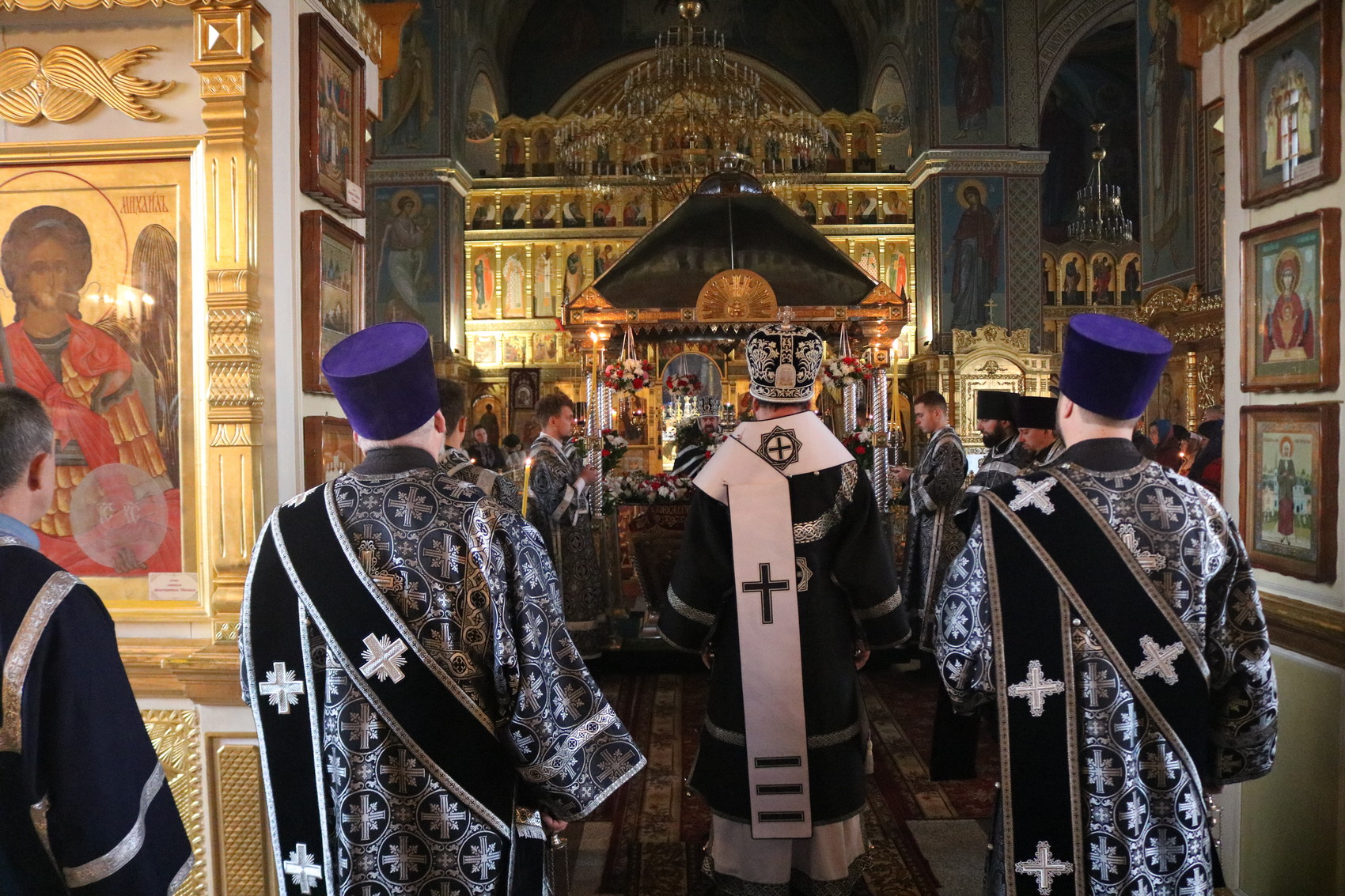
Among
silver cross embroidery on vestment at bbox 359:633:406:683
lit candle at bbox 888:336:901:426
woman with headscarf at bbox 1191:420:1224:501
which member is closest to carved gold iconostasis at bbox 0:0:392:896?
silver cross embroidery on vestment at bbox 359:633:406:683

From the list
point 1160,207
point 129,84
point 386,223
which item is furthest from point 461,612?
point 386,223

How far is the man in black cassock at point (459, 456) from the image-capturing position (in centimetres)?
353

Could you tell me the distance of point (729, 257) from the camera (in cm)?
942

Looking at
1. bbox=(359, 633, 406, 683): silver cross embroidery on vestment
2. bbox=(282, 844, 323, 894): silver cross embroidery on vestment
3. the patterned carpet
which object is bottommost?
the patterned carpet

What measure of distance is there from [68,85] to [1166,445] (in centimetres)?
803

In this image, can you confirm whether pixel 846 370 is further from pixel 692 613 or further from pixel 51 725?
pixel 51 725

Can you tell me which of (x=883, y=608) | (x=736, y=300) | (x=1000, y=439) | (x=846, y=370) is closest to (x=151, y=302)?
(x=883, y=608)

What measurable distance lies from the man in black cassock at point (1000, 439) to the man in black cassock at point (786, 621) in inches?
88.1

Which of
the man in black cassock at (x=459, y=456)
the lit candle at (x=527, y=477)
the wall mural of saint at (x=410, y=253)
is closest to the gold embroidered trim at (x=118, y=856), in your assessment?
the man in black cassock at (x=459, y=456)

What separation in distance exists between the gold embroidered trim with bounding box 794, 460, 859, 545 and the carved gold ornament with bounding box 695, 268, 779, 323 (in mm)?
5680

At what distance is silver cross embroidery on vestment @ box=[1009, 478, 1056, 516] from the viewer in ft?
7.22

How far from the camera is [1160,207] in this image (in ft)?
38.8

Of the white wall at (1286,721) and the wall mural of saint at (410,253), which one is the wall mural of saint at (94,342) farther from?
the wall mural of saint at (410,253)

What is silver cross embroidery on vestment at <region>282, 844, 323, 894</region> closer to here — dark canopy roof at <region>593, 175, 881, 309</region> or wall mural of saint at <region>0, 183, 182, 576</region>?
wall mural of saint at <region>0, 183, 182, 576</region>
